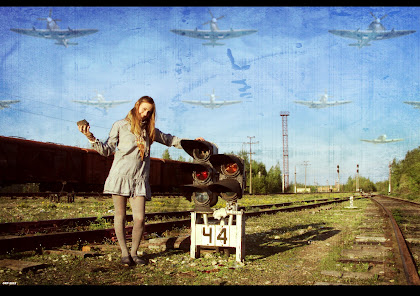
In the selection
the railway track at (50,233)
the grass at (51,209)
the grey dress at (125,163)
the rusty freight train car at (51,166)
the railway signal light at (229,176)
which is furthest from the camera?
the rusty freight train car at (51,166)

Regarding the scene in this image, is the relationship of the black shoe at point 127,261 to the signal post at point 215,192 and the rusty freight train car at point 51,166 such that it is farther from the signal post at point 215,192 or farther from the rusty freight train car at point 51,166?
the rusty freight train car at point 51,166

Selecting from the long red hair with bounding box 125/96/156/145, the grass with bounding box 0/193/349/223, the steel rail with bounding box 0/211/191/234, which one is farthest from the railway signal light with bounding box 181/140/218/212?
the grass with bounding box 0/193/349/223

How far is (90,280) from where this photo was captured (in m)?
3.62

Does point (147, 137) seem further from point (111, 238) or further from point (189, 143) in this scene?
point (111, 238)

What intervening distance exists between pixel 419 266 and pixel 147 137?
11.8 feet

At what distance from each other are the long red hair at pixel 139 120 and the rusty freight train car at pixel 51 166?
861 cm

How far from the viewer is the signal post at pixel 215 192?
4629 millimetres

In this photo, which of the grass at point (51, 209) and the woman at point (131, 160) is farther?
the grass at point (51, 209)

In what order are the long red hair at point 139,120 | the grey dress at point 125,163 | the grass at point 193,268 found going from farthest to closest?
the long red hair at point 139,120, the grey dress at point 125,163, the grass at point 193,268

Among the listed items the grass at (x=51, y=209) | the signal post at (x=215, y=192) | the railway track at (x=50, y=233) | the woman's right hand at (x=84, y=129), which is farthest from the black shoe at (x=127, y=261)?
the grass at (x=51, y=209)

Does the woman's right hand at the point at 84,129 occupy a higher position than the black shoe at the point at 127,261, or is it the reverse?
the woman's right hand at the point at 84,129

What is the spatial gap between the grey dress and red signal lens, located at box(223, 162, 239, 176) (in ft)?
3.11

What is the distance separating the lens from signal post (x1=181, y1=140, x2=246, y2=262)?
4629 millimetres
